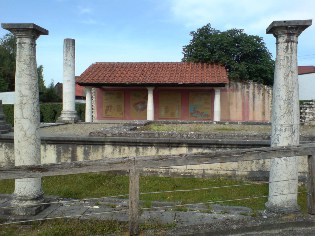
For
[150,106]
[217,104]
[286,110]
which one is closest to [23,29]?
[286,110]

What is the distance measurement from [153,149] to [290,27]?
170 inches

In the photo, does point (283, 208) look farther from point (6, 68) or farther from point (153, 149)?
point (6, 68)

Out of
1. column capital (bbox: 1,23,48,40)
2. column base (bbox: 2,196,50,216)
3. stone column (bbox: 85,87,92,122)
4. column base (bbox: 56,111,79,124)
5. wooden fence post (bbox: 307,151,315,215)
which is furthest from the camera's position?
stone column (bbox: 85,87,92,122)

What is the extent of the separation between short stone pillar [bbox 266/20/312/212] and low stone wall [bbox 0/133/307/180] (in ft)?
8.83

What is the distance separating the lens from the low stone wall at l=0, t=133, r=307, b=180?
7527 millimetres

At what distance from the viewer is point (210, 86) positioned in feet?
60.2

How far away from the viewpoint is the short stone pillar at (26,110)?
200 inches

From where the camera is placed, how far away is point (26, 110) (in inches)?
205

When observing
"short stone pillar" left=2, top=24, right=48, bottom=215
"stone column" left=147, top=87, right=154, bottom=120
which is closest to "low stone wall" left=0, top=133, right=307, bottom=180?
"short stone pillar" left=2, top=24, right=48, bottom=215

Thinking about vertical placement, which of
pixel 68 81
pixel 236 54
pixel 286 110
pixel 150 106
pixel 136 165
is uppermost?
pixel 236 54

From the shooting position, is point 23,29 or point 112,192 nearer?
point 23,29

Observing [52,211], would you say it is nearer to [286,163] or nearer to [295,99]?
[286,163]

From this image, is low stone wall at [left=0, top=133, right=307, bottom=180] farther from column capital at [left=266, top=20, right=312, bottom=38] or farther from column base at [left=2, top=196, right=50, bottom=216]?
column capital at [left=266, top=20, right=312, bottom=38]

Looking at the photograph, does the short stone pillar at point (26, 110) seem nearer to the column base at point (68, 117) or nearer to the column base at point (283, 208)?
Answer: the column base at point (283, 208)
